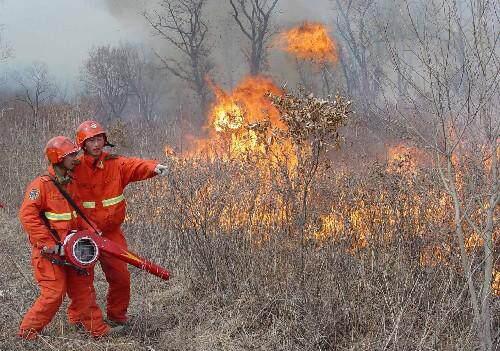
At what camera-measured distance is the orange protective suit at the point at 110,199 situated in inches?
184

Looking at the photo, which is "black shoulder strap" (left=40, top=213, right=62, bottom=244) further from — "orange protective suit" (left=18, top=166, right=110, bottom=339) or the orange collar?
the orange collar

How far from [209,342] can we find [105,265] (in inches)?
47.2

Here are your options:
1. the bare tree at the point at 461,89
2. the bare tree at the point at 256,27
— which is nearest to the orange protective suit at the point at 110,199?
the bare tree at the point at 461,89

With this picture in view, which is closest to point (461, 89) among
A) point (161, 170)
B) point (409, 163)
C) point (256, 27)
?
point (409, 163)

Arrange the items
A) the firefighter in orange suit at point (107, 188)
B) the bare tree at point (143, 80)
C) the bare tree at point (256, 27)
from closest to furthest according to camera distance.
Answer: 1. the firefighter in orange suit at point (107, 188)
2. the bare tree at point (256, 27)
3. the bare tree at point (143, 80)

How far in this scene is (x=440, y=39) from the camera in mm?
3861

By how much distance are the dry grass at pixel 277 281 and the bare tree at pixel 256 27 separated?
803 inches

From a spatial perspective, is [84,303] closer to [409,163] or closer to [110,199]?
[110,199]

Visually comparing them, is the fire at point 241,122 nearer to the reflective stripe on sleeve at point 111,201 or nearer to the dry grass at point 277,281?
the dry grass at point 277,281

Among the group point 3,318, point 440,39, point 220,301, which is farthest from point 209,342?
point 440,39

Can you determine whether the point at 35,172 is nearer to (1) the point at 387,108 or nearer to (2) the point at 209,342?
(2) the point at 209,342

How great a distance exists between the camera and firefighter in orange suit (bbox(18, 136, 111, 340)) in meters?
4.25

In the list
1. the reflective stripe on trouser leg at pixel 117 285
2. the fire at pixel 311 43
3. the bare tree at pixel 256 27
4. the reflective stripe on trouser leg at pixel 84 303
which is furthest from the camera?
the bare tree at pixel 256 27

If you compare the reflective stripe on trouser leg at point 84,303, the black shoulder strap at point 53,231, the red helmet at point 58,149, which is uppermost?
the red helmet at point 58,149
